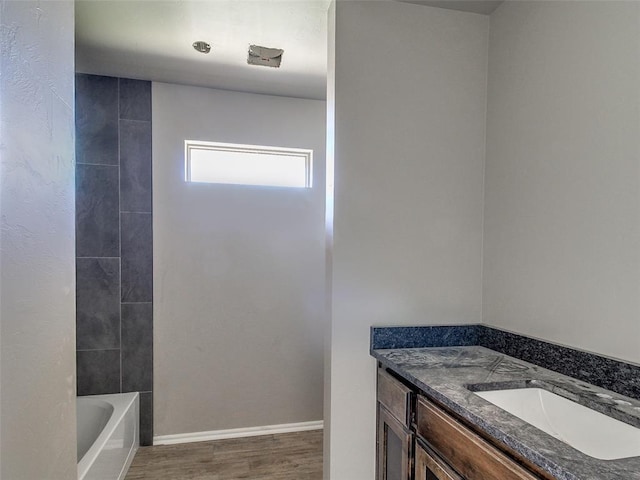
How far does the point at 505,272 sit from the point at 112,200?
2.61 metres

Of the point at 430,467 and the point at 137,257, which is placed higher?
the point at 137,257

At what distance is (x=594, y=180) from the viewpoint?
1.30 m

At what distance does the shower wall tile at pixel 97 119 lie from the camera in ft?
8.34

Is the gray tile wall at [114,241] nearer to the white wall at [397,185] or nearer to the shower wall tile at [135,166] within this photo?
the shower wall tile at [135,166]

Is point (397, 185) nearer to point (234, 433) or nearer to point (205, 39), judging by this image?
point (205, 39)

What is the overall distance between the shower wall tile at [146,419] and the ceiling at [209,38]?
235 centimetres

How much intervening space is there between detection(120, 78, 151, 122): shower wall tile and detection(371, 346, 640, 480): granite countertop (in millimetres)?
2352

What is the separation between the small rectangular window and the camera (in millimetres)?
2785

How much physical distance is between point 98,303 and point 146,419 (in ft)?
3.05

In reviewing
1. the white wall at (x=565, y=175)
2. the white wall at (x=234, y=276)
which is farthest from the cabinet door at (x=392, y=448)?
the white wall at (x=234, y=276)

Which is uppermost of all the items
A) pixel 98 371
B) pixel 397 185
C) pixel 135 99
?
pixel 135 99

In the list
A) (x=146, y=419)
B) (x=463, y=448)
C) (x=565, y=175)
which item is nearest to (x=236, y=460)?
(x=146, y=419)

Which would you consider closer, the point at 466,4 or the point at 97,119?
the point at 466,4

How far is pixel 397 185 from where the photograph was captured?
1.78 meters
